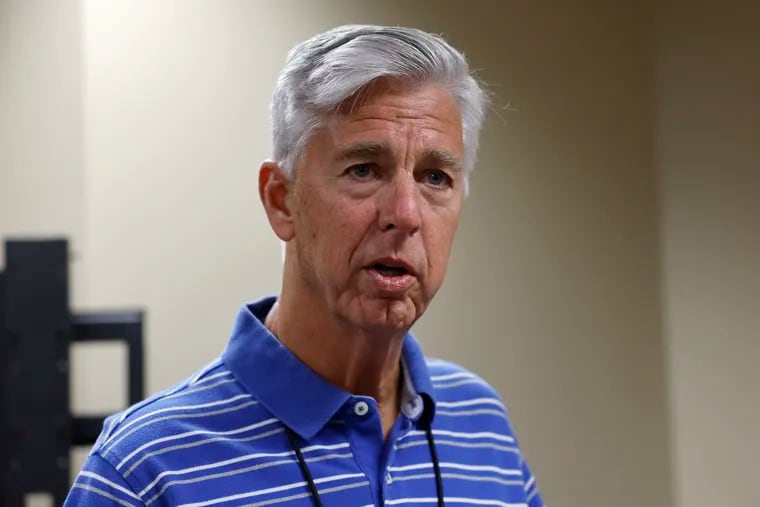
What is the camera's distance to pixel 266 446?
1.05 m

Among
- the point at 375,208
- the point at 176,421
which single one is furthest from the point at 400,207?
the point at 176,421

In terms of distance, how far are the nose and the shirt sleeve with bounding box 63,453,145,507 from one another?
0.40 m

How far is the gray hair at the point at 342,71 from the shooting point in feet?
3.38

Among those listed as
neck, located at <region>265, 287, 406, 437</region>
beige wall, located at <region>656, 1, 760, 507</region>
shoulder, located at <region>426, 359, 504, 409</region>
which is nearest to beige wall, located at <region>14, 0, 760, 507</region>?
beige wall, located at <region>656, 1, 760, 507</region>

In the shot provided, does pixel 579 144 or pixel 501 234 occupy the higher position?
pixel 579 144

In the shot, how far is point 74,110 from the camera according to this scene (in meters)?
1.57

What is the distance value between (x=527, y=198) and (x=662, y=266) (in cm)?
36

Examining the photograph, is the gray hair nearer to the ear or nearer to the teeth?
the ear

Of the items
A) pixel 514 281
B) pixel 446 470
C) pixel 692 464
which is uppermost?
pixel 514 281

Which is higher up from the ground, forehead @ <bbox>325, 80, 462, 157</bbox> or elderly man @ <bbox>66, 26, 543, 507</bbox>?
forehead @ <bbox>325, 80, 462, 157</bbox>

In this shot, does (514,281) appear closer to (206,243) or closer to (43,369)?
(206,243)

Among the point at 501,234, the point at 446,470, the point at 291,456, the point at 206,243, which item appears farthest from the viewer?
the point at 501,234

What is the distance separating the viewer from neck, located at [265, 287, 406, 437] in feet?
3.52

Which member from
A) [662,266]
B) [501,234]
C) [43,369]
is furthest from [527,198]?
[43,369]
